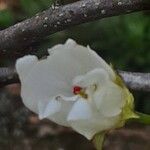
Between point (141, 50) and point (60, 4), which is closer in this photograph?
point (60, 4)

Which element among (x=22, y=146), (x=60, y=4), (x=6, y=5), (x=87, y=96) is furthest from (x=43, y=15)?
(x=6, y=5)

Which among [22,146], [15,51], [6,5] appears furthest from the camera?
[6,5]

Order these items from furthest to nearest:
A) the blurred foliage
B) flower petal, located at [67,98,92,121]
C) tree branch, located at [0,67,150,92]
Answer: the blurred foliage < tree branch, located at [0,67,150,92] < flower petal, located at [67,98,92,121]

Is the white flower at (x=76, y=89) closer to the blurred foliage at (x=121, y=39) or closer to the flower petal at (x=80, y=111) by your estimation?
the flower petal at (x=80, y=111)

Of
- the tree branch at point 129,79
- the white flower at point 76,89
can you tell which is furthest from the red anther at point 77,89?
the tree branch at point 129,79

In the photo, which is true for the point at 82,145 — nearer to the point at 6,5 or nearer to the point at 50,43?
the point at 50,43

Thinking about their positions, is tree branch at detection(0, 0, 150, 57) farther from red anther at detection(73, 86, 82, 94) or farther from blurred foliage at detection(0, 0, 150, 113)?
blurred foliage at detection(0, 0, 150, 113)

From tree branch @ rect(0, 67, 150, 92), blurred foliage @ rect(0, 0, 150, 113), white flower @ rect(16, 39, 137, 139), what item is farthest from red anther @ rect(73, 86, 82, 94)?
blurred foliage @ rect(0, 0, 150, 113)
